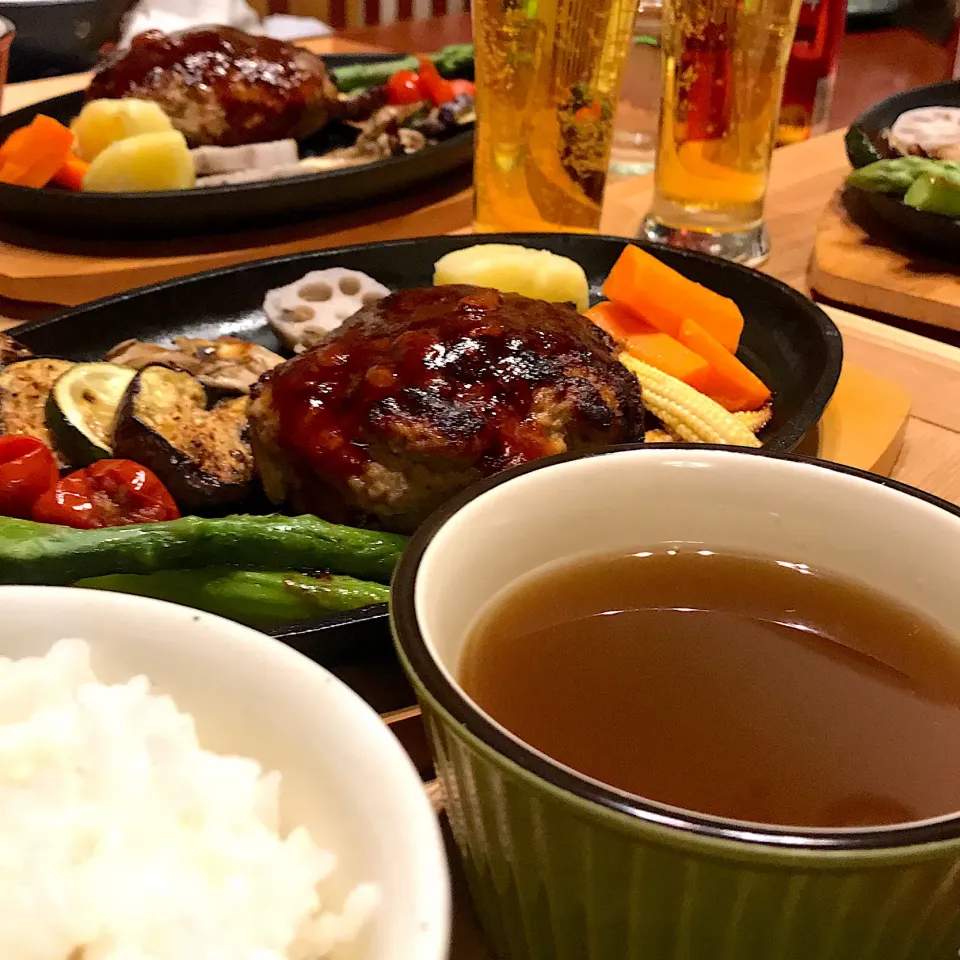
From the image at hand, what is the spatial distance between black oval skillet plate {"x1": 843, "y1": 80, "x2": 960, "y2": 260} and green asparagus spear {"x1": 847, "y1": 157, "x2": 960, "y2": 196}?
0.07 feet

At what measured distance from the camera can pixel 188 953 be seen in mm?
651

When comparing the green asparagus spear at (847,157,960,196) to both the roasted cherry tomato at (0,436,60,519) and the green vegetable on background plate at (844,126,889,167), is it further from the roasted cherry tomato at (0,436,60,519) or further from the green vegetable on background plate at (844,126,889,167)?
the roasted cherry tomato at (0,436,60,519)

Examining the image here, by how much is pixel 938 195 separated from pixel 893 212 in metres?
0.12

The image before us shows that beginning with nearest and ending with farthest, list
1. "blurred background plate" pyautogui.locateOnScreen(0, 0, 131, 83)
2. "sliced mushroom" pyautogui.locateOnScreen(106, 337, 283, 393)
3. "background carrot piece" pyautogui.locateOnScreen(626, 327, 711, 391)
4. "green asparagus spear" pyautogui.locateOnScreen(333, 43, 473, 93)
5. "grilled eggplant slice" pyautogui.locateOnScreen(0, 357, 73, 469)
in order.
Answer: "grilled eggplant slice" pyautogui.locateOnScreen(0, 357, 73, 469) < "sliced mushroom" pyautogui.locateOnScreen(106, 337, 283, 393) < "background carrot piece" pyautogui.locateOnScreen(626, 327, 711, 391) < "green asparagus spear" pyautogui.locateOnScreen(333, 43, 473, 93) < "blurred background plate" pyautogui.locateOnScreen(0, 0, 131, 83)

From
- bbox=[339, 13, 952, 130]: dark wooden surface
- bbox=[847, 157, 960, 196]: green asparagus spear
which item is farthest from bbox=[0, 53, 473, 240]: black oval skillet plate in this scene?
bbox=[339, 13, 952, 130]: dark wooden surface

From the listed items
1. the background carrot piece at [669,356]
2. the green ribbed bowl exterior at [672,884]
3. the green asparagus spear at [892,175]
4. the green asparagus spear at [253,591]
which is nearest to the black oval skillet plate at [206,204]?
the background carrot piece at [669,356]

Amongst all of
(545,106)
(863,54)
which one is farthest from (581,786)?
(863,54)

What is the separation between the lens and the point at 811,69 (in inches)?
132

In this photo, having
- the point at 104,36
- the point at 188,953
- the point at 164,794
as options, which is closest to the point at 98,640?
the point at 164,794

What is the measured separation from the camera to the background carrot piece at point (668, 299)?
74.1 inches

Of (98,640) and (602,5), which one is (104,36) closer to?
(602,5)

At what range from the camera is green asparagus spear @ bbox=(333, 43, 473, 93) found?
3645 millimetres

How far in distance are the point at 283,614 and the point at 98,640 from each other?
430 mm

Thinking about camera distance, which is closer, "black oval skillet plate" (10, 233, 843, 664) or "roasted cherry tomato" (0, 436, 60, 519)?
"roasted cherry tomato" (0, 436, 60, 519)
